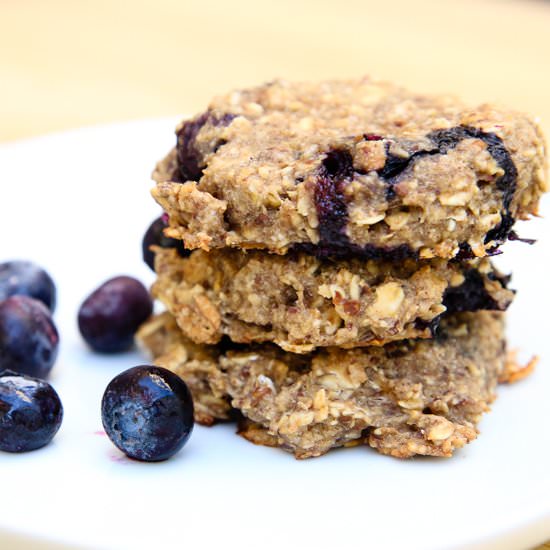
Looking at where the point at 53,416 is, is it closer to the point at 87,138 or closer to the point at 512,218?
the point at 512,218

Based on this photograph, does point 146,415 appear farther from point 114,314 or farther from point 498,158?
point 498,158

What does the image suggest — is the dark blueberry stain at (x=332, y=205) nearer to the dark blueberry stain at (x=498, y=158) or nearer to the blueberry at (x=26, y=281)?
the dark blueberry stain at (x=498, y=158)

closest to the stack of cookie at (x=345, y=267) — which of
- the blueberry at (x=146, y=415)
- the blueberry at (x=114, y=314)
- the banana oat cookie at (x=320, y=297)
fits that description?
the banana oat cookie at (x=320, y=297)

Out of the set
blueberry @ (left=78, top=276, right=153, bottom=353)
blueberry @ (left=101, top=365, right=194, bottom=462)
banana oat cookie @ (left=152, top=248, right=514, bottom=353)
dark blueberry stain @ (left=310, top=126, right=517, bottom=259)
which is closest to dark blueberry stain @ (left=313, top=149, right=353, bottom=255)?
dark blueberry stain @ (left=310, top=126, right=517, bottom=259)

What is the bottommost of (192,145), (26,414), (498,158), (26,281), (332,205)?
(26,281)

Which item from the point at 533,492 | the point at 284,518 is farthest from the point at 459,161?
the point at 284,518

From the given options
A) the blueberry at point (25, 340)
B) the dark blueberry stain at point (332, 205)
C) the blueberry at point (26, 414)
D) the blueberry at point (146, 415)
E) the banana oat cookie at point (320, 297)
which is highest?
the dark blueberry stain at point (332, 205)

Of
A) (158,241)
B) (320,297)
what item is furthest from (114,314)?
(320,297)
